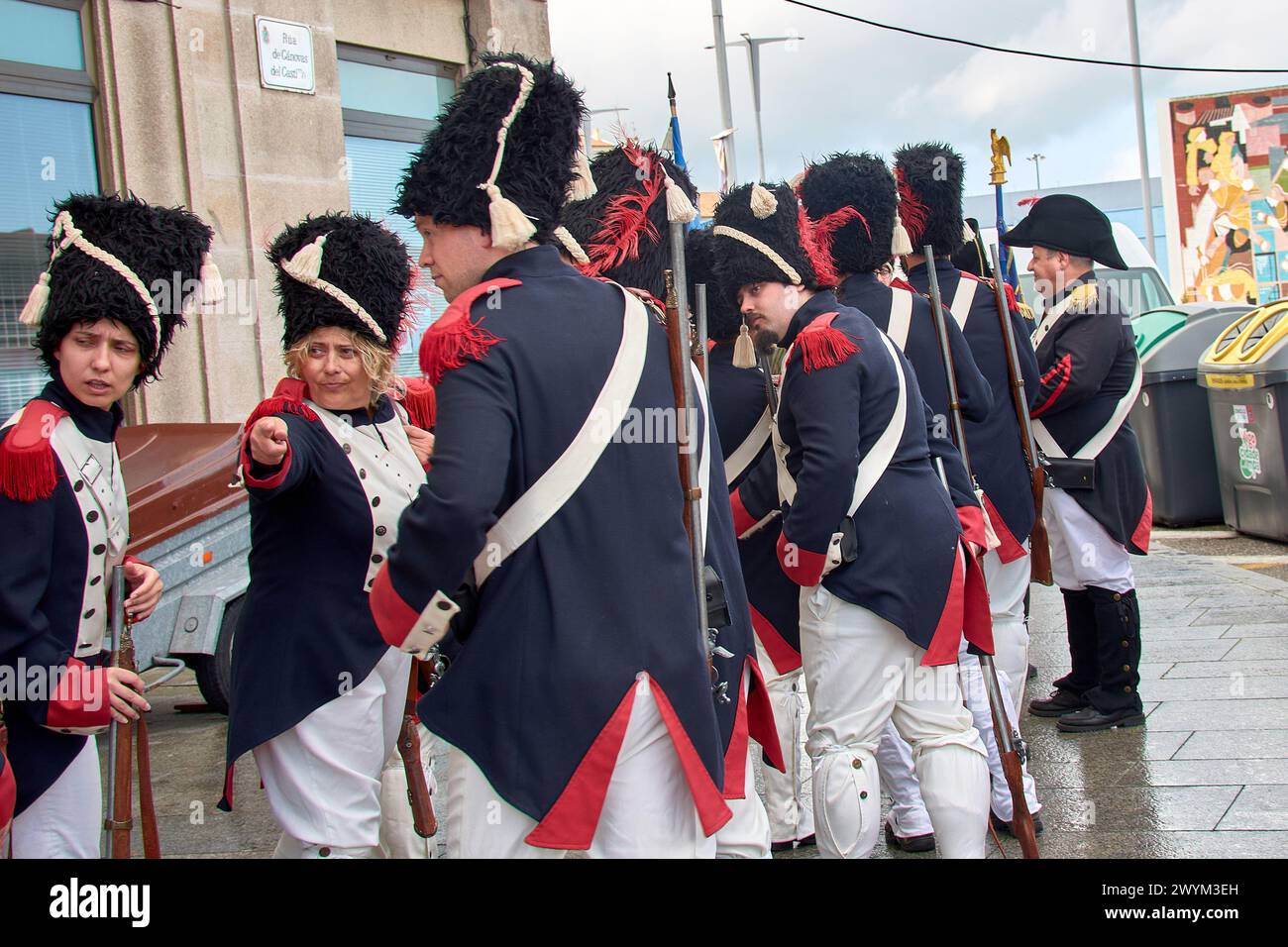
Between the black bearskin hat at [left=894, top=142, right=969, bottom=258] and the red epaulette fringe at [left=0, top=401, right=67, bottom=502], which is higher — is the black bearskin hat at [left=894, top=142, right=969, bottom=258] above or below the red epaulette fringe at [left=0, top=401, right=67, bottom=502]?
above

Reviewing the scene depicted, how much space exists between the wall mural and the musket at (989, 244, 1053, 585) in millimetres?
13413

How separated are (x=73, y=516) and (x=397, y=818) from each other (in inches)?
47.4

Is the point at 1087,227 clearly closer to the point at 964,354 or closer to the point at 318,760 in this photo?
the point at 964,354

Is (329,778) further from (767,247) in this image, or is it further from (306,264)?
(767,247)

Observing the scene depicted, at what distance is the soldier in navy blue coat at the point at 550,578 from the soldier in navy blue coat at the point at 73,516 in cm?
92

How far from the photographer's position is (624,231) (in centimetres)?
344

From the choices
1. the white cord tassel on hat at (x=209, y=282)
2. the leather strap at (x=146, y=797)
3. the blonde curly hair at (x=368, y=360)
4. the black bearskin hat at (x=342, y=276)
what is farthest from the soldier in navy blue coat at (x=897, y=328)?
the leather strap at (x=146, y=797)

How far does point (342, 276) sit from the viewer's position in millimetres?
3490

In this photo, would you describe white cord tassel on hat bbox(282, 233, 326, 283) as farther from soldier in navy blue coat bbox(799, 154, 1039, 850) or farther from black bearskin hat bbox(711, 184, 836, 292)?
soldier in navy blue coat bbox(799, 154, 1039, 850)

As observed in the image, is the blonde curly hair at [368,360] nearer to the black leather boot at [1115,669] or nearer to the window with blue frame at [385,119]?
the black leather boot at [1115,669]

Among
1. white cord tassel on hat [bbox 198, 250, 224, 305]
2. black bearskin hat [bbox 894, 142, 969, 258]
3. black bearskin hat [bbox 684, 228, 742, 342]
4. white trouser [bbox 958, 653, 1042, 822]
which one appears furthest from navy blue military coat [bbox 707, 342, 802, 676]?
white cord tassel on hat [bbox 198, 250, 224, 305]

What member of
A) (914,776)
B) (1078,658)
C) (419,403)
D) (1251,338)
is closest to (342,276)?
(419,403)

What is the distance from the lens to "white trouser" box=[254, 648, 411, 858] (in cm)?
313
